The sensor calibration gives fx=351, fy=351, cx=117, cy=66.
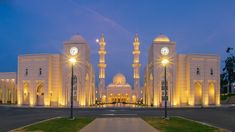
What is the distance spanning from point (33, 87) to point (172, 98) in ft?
87.8

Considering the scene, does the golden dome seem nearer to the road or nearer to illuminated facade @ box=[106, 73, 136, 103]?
the road

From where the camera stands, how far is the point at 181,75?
6881 centimetres

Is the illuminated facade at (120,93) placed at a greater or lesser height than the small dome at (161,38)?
lesser

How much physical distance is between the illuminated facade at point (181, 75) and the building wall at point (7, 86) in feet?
121

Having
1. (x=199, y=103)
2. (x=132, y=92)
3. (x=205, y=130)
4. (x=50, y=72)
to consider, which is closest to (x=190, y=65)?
(x=199, y=103)

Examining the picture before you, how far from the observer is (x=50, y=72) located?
224 feet

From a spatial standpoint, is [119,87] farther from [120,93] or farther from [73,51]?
[73,51]

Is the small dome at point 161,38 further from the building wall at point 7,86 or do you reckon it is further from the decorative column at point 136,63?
the building wall at point 7,86

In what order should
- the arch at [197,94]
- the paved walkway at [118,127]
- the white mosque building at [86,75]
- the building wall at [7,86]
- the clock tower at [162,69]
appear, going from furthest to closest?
1. the building wall at [7,86]
2. the arch at [197,94]
3. the white mosque building at [86,75]
4. the clock tower at [162,69]
5. the paved walkway at [118,127]

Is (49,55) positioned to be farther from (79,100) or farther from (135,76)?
(135,76)

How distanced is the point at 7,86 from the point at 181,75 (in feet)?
145

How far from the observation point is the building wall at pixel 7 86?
86.6 meters

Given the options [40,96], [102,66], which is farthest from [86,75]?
[102,66]

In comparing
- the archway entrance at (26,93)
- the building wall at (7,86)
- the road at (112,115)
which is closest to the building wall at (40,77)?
the archway entrance at (26,93)
